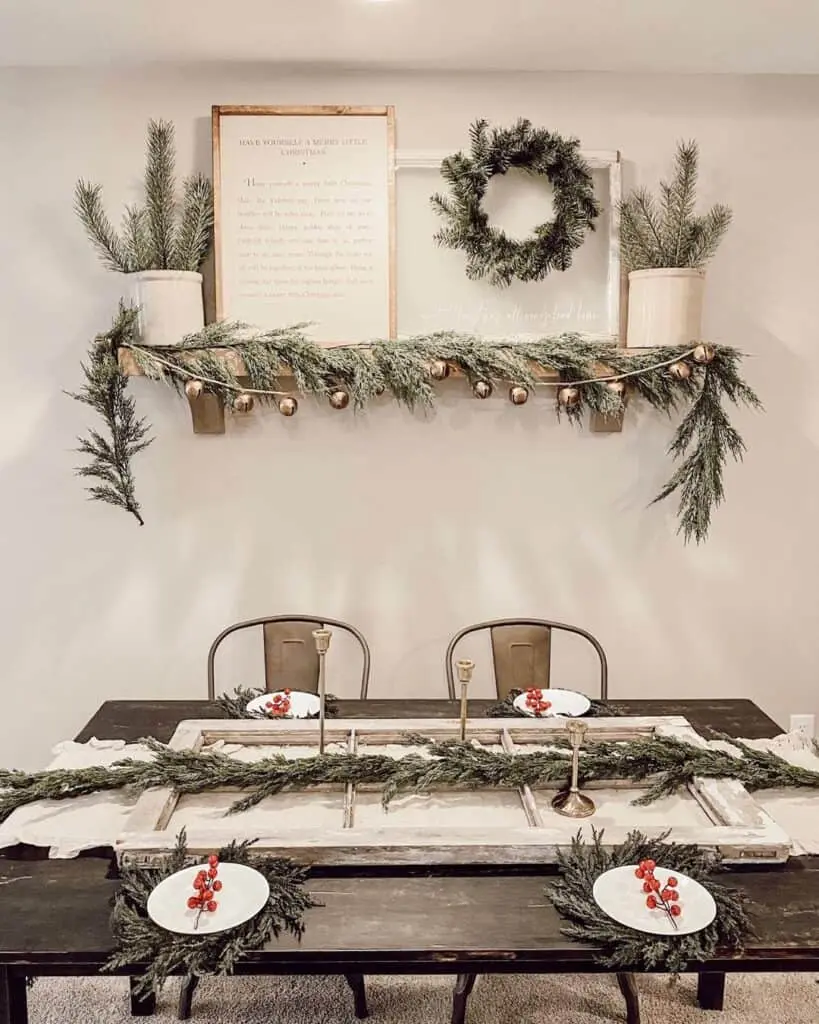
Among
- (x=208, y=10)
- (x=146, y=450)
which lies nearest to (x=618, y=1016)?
(x=146, y=450)

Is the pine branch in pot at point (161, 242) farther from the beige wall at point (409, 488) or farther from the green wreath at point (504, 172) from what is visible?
the green wreath at point (504, 172)

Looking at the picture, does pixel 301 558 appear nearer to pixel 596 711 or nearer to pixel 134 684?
pixel 134 684

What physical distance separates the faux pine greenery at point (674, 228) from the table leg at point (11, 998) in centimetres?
240

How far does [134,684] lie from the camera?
3.03 m

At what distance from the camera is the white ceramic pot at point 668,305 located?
8.76 ft

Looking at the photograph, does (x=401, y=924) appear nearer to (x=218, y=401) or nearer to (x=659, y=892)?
(x=659, y=892)

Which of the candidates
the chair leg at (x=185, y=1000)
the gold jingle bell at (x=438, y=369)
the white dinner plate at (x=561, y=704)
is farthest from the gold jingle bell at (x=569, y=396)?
the chair leg at (x=185, y=1000)

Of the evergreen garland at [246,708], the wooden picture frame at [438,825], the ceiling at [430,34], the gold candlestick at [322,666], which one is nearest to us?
the wooden picture frame at [438,825]

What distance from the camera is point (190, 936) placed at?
1347mm

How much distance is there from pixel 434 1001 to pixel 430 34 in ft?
8.43

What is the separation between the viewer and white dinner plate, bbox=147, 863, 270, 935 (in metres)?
1.37

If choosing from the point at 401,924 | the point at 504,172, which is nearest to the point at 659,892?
the point at 401,924

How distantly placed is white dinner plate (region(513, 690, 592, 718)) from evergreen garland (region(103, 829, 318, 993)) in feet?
2.87

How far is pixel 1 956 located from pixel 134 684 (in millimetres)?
1720
